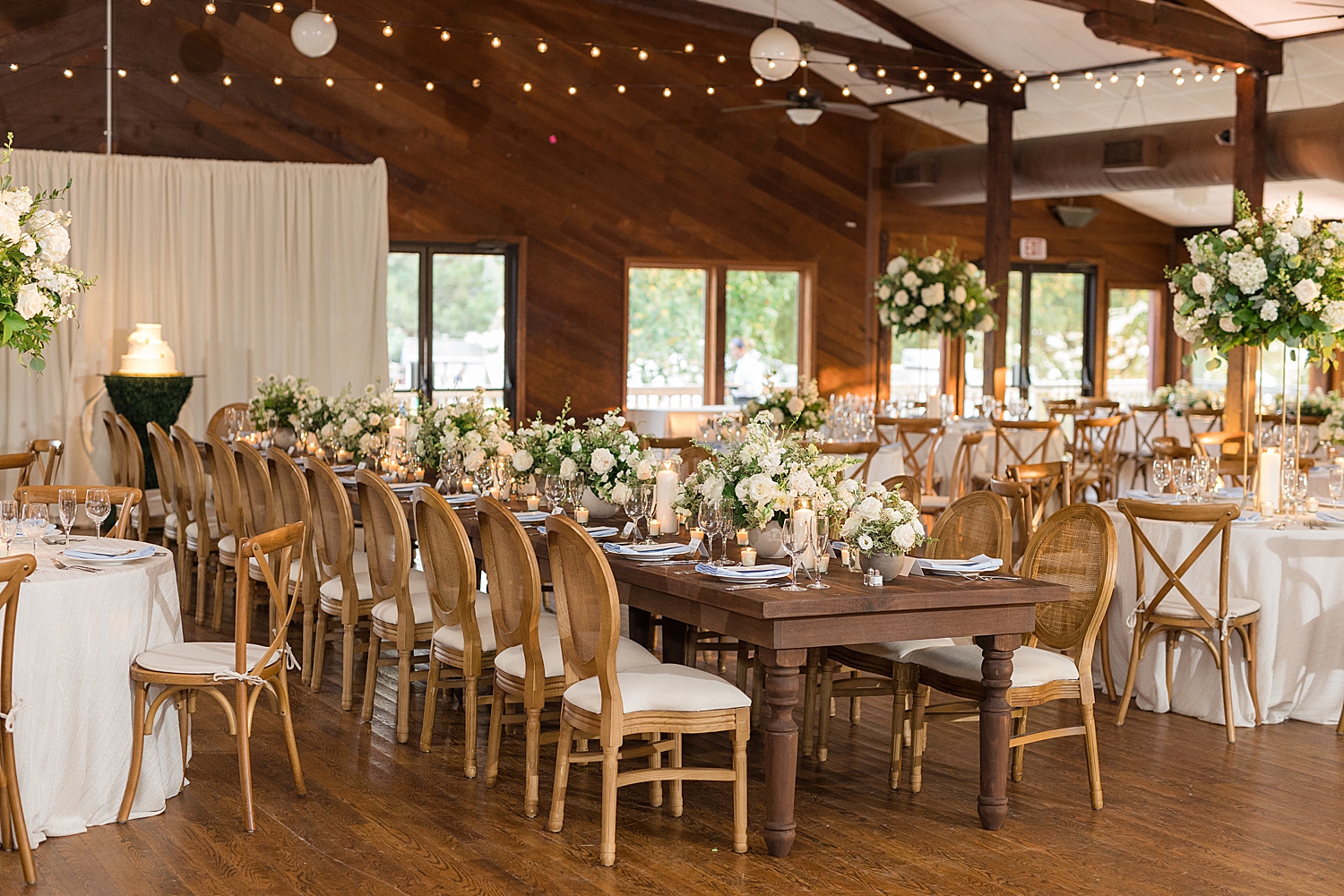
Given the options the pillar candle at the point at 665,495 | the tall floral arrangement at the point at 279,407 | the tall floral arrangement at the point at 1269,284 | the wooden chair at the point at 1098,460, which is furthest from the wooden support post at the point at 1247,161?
the pillar candle at the point at 665,495

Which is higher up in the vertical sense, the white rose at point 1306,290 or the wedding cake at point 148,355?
the white rose at point 1306,290

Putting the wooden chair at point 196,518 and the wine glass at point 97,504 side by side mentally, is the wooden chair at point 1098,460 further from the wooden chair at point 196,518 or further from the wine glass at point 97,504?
the wine glass at point 97,504

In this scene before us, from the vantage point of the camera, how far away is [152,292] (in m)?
12.1

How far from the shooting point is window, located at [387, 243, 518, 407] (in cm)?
1342

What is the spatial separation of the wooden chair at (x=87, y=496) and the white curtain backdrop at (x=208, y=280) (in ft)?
21.7

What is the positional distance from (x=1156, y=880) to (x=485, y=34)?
10540mm

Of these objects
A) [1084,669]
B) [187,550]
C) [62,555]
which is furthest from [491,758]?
[187,550]

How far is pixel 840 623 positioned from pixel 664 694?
53 centimetres

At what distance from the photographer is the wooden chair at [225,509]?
269 inches

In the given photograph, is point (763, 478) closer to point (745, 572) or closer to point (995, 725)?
point (745, 572)

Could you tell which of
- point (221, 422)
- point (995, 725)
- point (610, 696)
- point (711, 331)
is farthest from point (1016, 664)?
point (711, 331)

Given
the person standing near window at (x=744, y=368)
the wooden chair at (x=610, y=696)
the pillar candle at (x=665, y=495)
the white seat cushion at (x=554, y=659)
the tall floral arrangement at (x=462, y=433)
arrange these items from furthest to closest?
1. the person standing near window at (x=744, y=368)
2. the tall floral arrangement at (x=462, y=433)
3. the pillar candle at (x=665, y=495)
4. the white seat cushion at (x=554, y=659)
5. the wooden chair at (x=610, y=696)

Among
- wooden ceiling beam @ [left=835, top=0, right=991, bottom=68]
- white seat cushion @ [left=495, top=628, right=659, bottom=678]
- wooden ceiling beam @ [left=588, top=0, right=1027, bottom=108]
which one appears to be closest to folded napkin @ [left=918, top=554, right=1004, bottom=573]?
white seat cushion @ [left=495, top=628, right=659, bottom=678]

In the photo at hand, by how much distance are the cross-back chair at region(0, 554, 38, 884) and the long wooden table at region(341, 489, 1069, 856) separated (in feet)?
5.69
